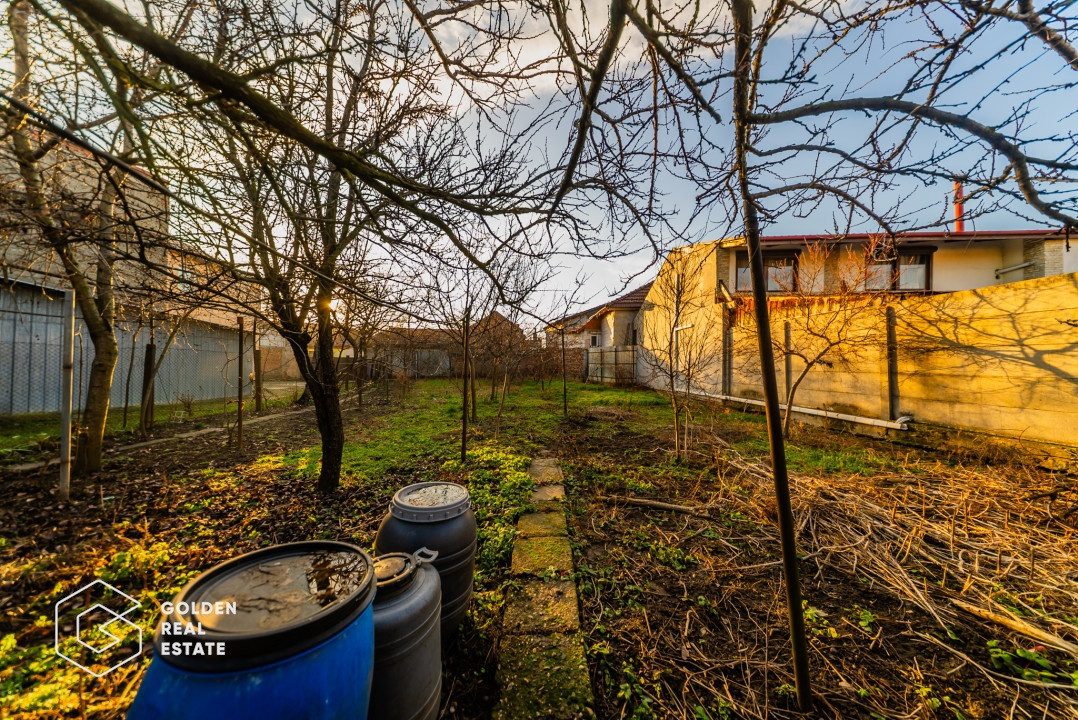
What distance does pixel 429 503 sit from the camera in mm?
2375

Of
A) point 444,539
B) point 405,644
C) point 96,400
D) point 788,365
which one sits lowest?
point 405,644

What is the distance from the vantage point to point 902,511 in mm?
3551

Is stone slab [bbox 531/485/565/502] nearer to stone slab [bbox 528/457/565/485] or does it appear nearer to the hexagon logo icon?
stone slab [bbox 528/457/565/485]

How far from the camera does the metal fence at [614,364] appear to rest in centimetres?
1797

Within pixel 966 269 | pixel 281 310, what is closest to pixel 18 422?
pixel 281 310

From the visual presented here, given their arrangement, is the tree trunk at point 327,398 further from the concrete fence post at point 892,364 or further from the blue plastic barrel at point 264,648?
the concrete fence post at point 892,364

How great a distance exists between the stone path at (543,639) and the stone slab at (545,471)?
139 centimetres

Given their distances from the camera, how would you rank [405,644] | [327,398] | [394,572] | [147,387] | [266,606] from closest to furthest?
[266,606], [405,644], [394,572], [327,398], [147,387]

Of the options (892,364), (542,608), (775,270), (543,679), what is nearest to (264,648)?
(543,679)

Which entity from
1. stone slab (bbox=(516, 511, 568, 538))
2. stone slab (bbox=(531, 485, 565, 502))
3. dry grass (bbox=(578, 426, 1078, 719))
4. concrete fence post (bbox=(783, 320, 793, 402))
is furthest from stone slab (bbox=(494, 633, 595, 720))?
concrete fence post (bbox=(783, 320, 793, 402))

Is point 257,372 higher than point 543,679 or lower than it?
higher

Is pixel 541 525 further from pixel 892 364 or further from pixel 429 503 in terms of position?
pixel 892 364

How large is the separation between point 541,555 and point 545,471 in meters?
2.26

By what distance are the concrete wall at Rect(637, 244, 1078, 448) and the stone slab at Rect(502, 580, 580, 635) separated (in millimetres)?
2938
